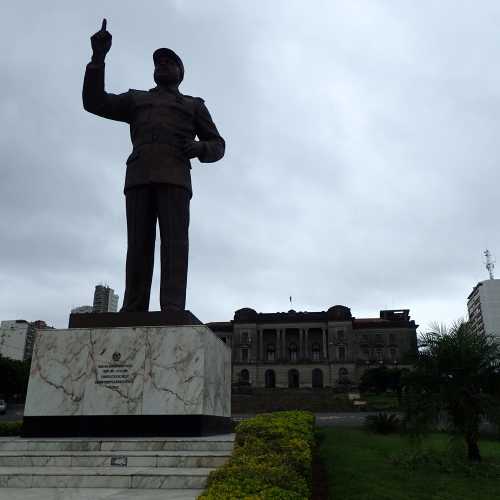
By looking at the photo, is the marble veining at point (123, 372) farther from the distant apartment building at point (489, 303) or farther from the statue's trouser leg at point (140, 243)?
the distant apartment building at point (489, 303)

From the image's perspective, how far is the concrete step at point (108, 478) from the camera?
4.51m

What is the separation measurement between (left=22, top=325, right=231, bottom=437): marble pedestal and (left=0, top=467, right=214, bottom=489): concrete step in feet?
4.44

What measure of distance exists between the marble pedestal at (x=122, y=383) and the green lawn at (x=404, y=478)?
1.96 metres

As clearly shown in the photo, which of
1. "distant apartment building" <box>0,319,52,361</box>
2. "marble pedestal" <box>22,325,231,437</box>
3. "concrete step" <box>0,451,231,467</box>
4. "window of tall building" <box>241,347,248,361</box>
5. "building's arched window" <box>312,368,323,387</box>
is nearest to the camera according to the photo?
"concrete step" <box>0,451,231,467</box>

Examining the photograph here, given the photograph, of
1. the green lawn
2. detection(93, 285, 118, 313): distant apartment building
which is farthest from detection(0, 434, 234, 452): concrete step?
detection(93, 285, 118, 313): distant apartment building

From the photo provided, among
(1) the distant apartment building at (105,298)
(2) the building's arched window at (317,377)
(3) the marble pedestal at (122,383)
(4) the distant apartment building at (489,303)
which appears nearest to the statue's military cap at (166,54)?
(3) the marble pedestal at (122,383)

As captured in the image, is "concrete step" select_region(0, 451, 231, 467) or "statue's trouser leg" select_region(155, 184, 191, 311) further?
"statue's trouser leg" select_region(155, 184, 191, 311)

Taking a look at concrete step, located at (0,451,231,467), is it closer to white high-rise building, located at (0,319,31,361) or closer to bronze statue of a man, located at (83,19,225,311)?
bronze statue of a man, located at (83,19,225,311)

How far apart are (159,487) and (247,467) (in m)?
0.89

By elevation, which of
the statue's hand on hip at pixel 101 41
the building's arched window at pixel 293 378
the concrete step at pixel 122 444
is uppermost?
the statue's hand on hip at pixel 101 41

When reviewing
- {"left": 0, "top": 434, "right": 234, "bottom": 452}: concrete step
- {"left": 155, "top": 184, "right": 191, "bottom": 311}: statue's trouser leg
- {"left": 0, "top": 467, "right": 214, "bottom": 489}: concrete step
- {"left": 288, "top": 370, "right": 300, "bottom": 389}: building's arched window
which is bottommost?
{"left": 0, "top": 467, "right": 214, "bottom": 489}: concrete step

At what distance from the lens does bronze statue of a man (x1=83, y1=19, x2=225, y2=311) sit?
7.48m

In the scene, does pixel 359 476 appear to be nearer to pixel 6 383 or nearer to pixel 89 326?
pixel 89 326

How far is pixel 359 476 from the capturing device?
630 cm
